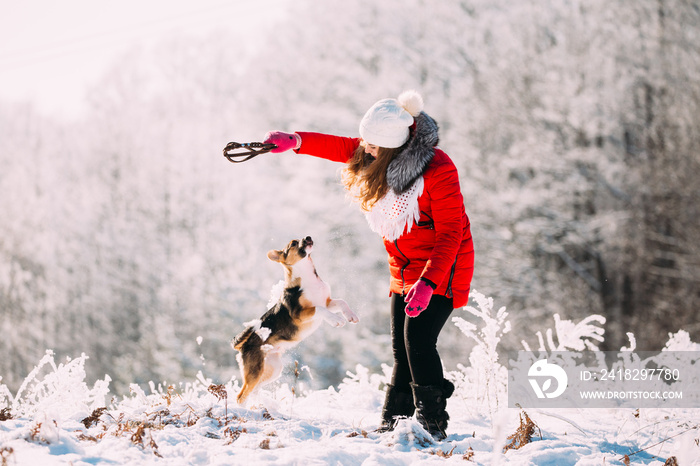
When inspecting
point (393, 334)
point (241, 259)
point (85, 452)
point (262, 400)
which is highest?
point (241, 259)

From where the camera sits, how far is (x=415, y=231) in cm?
309

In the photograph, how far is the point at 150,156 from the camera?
18.5 meters

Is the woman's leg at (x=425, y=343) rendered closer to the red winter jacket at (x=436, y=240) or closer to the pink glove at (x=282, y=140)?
the red winter jacket at (x=436, y=240)

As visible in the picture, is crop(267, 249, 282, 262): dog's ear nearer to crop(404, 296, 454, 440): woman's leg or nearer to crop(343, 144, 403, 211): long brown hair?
crop(343, 144, 403, 211): long brown hair

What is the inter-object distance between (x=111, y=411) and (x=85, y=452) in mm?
750

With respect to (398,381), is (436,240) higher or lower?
higher

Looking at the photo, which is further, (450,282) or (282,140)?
(282,140)

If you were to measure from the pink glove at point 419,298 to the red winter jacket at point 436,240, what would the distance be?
44mm

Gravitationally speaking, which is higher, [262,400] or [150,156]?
[150,156]

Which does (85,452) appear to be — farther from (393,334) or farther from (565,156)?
(565,156)

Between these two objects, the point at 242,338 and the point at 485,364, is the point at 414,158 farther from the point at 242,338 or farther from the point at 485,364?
the point at 485,364

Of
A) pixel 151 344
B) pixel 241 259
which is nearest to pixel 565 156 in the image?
pixel 241 259

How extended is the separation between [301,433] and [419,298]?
0.93 metres

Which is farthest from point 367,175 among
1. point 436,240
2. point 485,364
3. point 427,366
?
point 485,364
